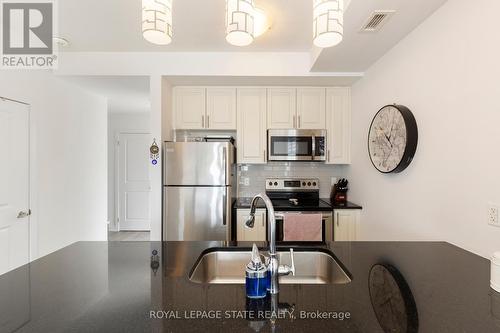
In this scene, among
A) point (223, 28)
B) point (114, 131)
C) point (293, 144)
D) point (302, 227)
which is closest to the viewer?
point (223, 28)

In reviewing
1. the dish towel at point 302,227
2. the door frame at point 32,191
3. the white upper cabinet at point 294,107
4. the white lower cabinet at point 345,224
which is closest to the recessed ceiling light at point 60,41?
the door frame at point 32,191

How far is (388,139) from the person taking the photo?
2.26 metres

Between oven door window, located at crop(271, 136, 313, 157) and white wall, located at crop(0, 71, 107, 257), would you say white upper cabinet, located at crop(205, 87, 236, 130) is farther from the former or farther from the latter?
white wall, located at crop(0, 71, 107, 257)

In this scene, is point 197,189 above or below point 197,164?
below

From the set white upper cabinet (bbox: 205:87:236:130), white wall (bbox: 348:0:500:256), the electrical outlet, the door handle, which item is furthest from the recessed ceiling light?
the electrical outlet

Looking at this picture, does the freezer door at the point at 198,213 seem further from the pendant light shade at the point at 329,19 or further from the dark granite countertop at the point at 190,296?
the pendant light shade at the point at 329,19

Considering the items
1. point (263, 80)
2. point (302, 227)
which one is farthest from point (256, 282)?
point (263, 80)

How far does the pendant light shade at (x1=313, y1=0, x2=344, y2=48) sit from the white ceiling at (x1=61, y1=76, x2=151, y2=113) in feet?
7.82

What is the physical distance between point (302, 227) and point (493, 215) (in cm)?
173

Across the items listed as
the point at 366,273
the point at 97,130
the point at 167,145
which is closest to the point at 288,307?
the point at 366,273

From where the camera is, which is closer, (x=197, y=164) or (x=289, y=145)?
(x=197, y=164)

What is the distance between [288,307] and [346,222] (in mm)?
2366

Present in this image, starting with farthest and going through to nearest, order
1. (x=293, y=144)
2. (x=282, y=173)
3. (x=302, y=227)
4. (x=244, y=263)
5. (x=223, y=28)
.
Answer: (x=282, y=173) < (x=293, y=144) < (x=302, y=227) < (x=223, y=28) < (x=244, y=263)

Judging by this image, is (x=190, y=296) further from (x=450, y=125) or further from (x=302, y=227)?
(x=302, y=227)
